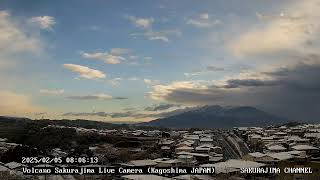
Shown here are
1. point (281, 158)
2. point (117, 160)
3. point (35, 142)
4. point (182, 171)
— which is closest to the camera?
Answer: point (182, 171)

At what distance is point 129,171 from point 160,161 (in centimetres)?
963

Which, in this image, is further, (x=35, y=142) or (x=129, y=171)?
(x=35, y=142)

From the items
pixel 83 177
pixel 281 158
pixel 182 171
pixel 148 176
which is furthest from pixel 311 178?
pixel 83 177

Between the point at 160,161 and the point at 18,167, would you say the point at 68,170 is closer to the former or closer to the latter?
the point at 18,167

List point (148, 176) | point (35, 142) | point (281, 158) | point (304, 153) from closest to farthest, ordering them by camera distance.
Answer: point (148, 176) < point (281, 158) < point (304, 153) < point (35, 142)

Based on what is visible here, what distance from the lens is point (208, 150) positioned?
7056cm

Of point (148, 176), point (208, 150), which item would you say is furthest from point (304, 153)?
point (148, 176)

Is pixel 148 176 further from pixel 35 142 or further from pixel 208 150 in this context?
pixel 35 142

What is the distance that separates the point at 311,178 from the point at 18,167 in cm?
3204

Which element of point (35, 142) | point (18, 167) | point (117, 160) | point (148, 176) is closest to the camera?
point (148, 176)

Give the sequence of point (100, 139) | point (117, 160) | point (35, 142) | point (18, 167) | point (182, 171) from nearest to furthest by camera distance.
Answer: point (182, 171) < point (18, 167) < point (117, 160) < point (35, 142) < point (100, 139)

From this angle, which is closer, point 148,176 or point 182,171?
point 148,176

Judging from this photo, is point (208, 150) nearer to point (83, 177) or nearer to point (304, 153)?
point (304, 153)

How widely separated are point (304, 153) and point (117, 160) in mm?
28739
